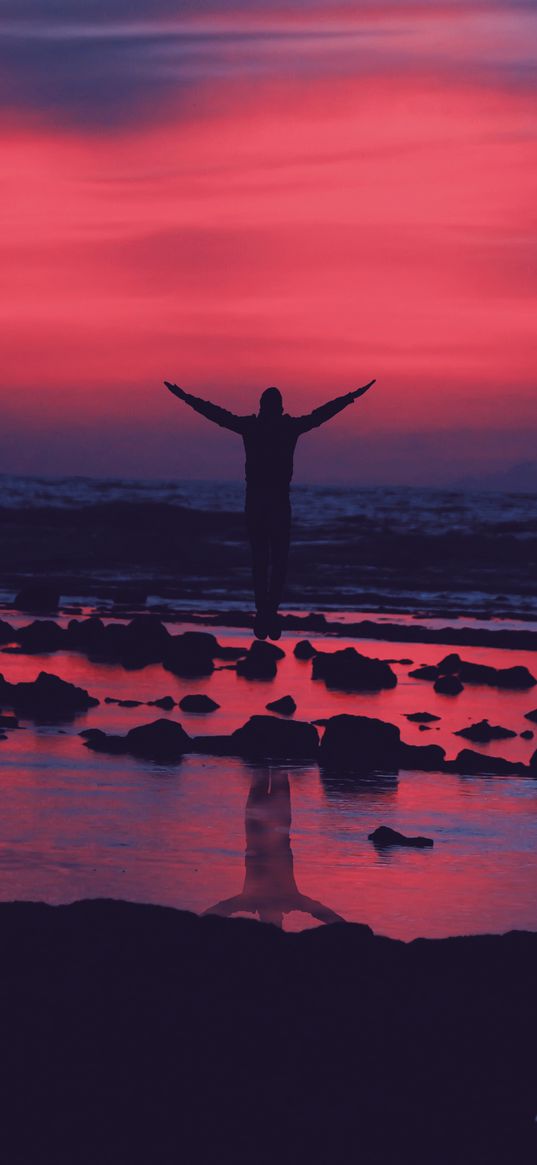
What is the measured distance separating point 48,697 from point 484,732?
181 inches

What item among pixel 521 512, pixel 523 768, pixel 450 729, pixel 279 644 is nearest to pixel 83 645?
pixel 279 644

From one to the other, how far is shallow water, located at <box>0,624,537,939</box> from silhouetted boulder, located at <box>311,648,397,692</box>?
160 inches

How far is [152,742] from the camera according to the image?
14.7 meters

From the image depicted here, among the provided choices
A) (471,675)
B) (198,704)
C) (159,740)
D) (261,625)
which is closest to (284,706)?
(198,704)

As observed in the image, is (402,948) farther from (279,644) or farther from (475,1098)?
(279,644)

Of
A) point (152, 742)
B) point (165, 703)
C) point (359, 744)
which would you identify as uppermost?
point (359, 744)

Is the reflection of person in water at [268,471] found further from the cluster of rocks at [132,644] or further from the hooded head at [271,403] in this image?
the cluster of rocks at [132,644]

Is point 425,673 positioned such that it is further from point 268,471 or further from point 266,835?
point 266,835

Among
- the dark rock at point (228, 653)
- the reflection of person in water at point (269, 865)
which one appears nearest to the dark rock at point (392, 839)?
the reflection of person in water at point (269, 865)

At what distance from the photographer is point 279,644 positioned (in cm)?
2720

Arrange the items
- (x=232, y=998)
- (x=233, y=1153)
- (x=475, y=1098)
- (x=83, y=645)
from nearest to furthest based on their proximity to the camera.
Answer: (x=233, y=1153)
(x=475, y=1098)
(x=232, y=998)
(x=83, y=645)

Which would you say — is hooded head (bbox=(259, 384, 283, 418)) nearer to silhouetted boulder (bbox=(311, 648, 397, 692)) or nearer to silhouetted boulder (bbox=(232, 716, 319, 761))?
silhouetted boulder (bbox=(232, 716, 319, 761))

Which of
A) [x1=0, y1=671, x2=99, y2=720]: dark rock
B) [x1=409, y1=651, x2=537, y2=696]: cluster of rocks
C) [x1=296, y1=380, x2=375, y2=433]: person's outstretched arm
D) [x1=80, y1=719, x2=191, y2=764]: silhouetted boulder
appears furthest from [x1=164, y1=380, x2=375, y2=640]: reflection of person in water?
A: [x1=409, y1=651, x2=537, y2=696]: cluster of rocks

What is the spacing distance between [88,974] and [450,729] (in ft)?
35.5
